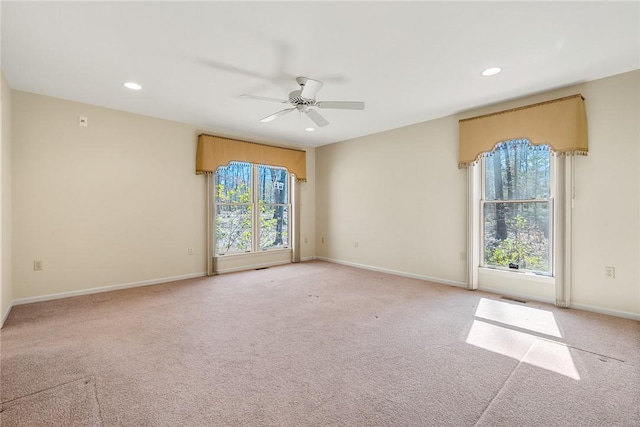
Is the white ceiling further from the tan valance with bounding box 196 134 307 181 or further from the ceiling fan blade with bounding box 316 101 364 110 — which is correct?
the tan valance with bounding box 196 134 307 181

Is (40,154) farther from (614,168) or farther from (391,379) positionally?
(614,168)

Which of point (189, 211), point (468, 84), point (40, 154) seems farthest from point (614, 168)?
point (40, 154)

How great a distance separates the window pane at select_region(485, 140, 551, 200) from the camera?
11.8ft

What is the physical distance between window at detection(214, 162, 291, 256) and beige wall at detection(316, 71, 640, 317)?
92cm

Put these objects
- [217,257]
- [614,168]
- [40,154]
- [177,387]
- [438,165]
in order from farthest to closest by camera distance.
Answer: [217,257] → [438,165] → [40,154] → [614,168] → [177,387]

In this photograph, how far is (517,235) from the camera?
150 inches

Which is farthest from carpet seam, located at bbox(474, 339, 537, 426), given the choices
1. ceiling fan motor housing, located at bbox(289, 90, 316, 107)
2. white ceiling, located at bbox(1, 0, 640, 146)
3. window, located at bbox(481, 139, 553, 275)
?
ceiling fan motor housing, located at bbox(289, 90, 316, 107)

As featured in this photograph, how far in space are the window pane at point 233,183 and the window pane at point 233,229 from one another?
0.49ft

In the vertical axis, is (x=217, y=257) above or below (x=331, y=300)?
above

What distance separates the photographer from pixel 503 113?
12.0 ft

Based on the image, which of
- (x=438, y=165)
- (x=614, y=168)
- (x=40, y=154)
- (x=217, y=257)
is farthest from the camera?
(x=217, y=257)

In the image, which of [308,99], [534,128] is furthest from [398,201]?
[308,99]

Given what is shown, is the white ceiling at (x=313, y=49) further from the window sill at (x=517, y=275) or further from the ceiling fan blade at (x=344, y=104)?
the window sill at (x=517, y=275)

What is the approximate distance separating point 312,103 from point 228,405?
2730 mm
